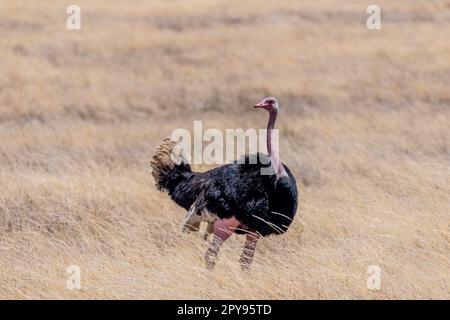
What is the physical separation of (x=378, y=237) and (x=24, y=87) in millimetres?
9946

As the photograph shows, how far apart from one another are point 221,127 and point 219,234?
7.64 meters

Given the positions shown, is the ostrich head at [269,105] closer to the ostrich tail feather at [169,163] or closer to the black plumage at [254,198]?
the black plumage at [254,198]

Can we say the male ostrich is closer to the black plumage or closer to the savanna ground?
the black plumage

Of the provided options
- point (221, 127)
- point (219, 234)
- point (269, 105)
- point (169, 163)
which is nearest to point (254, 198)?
point (219, 234)

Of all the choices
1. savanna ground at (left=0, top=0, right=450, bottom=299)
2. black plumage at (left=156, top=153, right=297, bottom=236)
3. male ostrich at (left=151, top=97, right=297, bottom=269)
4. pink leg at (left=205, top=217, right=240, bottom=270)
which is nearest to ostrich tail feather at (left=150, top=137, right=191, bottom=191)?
savanna ground at (left=0, top=0, right=450, bottom=299)

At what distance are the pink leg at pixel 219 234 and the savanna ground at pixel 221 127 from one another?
101 mm

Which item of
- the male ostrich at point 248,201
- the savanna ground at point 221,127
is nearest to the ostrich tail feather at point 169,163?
the savanna ground at point 221,127

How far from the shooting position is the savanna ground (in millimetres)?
7691

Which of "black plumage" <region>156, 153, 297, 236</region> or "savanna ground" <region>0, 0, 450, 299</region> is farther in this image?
"savanna ground" <region>0, 0, 450, 299</region>

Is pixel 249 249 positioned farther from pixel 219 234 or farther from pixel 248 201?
pixel 248 201

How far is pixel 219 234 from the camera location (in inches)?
304

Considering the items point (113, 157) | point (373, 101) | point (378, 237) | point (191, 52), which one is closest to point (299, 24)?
point (191, 52)

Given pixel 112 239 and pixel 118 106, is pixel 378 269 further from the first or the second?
pixel 118 106

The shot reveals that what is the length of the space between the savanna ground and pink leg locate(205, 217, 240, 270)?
0.10m
